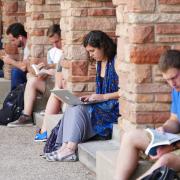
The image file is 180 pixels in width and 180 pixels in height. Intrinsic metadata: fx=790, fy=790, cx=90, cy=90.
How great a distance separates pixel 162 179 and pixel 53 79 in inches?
208

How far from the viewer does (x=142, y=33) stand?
22.0ft

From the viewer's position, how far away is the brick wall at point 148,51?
6691 mm

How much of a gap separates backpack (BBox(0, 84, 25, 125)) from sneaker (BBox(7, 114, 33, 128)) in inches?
4.6

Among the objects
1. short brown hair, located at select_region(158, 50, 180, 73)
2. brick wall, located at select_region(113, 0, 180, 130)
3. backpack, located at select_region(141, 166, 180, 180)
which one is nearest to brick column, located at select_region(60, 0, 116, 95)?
brick wall, located at select_region(113, 0, 180, 130)

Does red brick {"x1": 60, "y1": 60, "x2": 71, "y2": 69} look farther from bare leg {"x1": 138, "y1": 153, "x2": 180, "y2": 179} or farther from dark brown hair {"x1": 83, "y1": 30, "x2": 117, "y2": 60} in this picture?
bare leg {"x1": 138, "y1": 153, "x2": 180, "y2": 179}

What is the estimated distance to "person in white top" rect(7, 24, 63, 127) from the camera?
1016 centimetres

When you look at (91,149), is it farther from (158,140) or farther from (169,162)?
(169,162)

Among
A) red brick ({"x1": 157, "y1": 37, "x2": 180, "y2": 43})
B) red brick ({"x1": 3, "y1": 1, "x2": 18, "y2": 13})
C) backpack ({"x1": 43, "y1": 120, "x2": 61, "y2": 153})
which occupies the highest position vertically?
red brick ({"x1": 3, "y1": 1, "x2": 18, "y2": 13})

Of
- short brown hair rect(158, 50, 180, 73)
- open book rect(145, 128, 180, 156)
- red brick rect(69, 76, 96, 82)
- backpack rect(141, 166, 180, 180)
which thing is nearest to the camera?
backpack rect(141, 166, 180, 180)

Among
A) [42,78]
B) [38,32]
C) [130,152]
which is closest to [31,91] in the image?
[42,78]

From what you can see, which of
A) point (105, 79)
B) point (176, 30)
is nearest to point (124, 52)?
point (176, 30)

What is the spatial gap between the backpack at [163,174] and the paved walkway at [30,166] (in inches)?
70.0

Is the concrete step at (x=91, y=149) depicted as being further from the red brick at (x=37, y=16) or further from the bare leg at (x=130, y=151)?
the red brick at (x=37, y=16)

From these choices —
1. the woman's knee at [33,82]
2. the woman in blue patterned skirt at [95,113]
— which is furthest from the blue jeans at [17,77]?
the woman in blue patterned skirt at [95,113]
